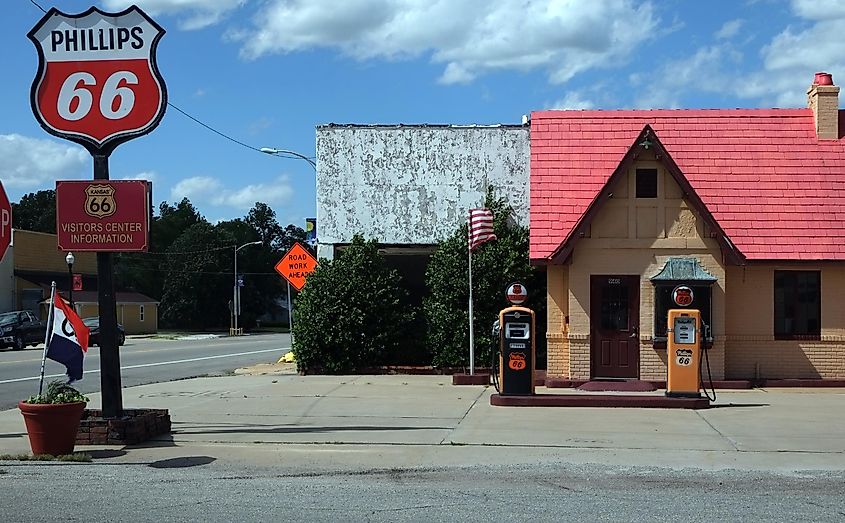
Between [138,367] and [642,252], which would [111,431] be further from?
[138,367]

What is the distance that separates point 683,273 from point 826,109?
5.45m

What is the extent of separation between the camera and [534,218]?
767 inches

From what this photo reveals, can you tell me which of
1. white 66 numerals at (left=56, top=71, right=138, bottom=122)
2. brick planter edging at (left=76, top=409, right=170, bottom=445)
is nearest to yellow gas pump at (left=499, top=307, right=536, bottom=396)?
brick planter edging at (left=76, top=409, right=170, bottom=445)

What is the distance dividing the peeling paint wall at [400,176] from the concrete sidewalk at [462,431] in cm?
579

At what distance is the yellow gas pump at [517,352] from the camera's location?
1565 cm

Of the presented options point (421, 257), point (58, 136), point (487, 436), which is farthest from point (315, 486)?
point (421, 257)

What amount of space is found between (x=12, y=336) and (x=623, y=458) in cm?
3402

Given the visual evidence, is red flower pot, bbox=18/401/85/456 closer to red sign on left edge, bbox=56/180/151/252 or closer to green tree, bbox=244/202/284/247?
red sign on left edge, bbox=56/180/151/252

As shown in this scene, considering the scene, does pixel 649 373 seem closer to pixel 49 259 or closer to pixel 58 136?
pixel 58 136

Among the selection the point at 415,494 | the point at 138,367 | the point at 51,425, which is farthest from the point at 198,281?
the point at 415,494

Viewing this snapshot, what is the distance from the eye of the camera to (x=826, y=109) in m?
20.3

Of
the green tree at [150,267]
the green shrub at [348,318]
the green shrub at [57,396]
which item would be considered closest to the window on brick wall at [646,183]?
the green shrub at [348,318]

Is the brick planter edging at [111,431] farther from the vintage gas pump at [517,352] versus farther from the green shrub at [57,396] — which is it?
the vintage gas pump at [517,352]

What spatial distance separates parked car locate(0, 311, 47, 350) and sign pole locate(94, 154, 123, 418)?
2918 cm
